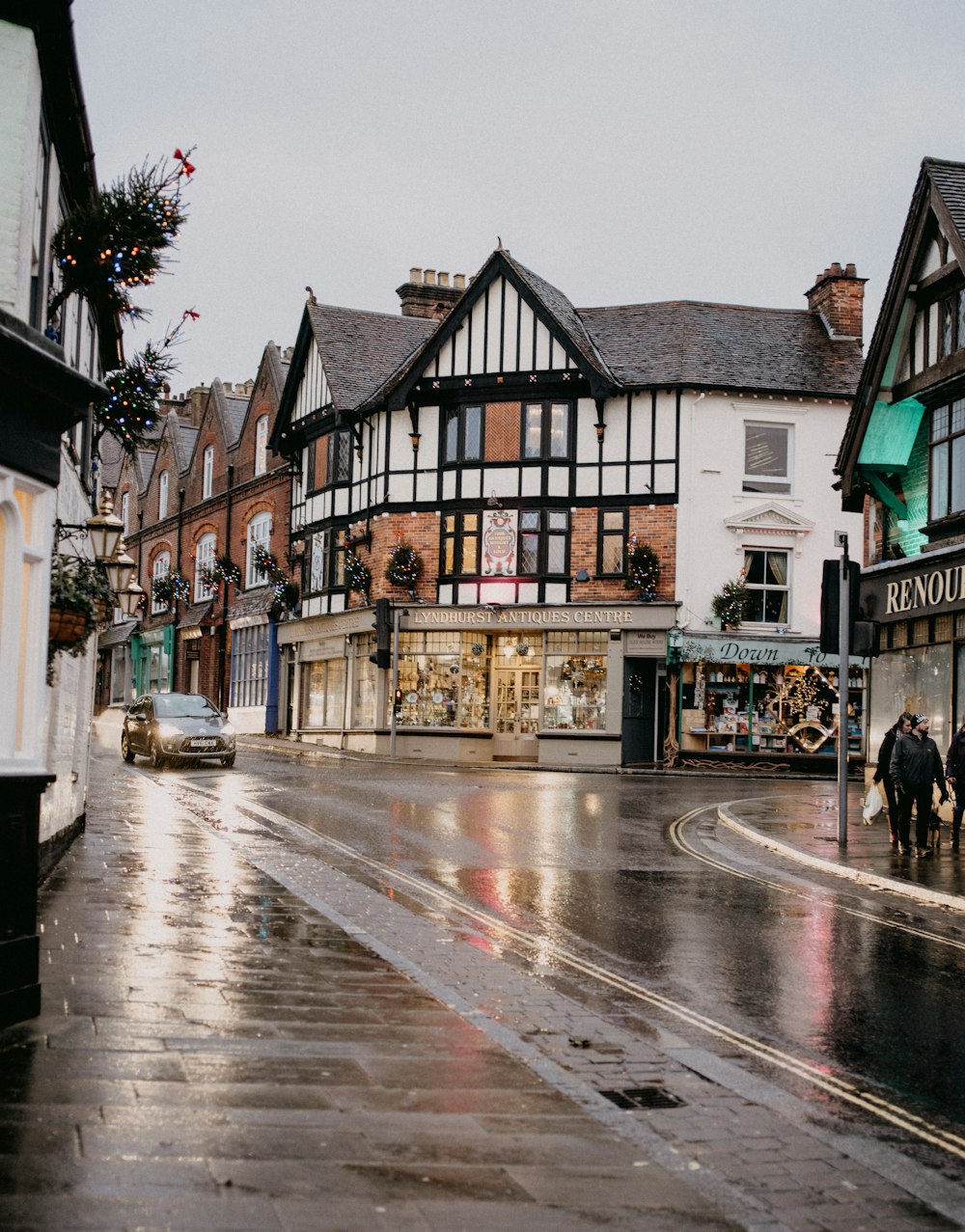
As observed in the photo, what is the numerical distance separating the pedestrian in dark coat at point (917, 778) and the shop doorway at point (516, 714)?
19815 mm

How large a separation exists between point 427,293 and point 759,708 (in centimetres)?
1868

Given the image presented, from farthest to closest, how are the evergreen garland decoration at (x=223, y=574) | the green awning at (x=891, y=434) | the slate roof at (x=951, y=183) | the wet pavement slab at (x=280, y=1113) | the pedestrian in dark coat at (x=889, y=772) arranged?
the evergreen garland decoration at (x=223, y=574) → the green awning at (x=891, y=434) → the slate roof at (x=951, y=183) → the pedestrian in dark coat at (x=889, y=772) → the wet pavement slab at (x=280, y=1113)

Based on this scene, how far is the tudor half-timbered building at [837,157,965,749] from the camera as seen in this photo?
20344 millimetres

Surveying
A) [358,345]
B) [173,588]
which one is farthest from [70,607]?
[173,588]

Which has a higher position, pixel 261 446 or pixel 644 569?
pixel 261 446

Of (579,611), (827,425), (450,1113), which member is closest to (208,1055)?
(450,1113)

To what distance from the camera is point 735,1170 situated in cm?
489

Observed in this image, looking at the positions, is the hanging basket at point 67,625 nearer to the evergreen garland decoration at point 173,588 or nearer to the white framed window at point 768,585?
the white framed window at point 768,585

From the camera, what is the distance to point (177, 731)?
89.5 ft

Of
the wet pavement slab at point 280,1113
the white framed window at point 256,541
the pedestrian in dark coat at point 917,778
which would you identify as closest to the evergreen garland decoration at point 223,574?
the white framed window at point 256,541

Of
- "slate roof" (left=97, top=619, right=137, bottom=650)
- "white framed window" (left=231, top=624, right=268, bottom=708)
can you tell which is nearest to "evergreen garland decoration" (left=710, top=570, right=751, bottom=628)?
"white framed window" (left=231, top=624, right=268, bottom=708)

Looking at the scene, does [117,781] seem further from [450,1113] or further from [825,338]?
[825,338]

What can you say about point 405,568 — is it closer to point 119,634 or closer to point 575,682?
point 575,682

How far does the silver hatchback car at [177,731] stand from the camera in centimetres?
2716
